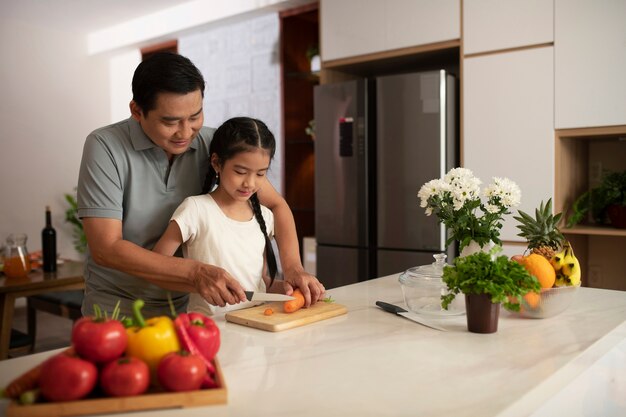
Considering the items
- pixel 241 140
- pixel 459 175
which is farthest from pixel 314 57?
pixel 459 175

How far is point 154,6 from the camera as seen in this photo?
502 cm

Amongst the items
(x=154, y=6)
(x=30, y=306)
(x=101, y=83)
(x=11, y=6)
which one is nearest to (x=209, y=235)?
(x=30, y=306)

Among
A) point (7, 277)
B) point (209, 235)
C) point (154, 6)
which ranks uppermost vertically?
point (154, 6)

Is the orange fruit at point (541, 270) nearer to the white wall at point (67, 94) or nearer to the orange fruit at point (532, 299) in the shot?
the orange fruit at point (532, 299)

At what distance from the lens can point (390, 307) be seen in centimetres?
158

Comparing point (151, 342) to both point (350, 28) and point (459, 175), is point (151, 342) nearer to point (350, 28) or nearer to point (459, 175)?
point (459, 175)

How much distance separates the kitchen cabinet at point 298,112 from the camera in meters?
4.53

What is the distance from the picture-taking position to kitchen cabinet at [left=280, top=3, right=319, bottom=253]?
453cm

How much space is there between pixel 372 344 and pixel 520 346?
315mm

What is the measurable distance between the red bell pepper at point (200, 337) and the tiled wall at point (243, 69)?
3617 millimetres

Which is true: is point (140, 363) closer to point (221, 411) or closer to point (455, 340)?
point (221, 411)

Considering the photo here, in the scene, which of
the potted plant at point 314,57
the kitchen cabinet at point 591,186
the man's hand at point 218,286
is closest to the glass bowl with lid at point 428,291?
the man's hand at point 218,286

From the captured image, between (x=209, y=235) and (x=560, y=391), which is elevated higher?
(x=209, y=235)

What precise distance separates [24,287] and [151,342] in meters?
2.43
